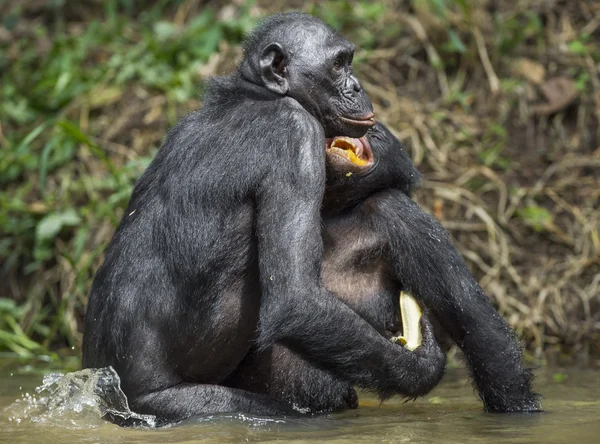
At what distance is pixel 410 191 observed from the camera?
17.5 ft

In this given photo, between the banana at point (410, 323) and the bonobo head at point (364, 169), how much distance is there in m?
0.56

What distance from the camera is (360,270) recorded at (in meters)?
5.06

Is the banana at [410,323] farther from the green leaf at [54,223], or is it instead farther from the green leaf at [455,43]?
the green leaf at [455,43]

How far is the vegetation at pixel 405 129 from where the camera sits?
732 cm

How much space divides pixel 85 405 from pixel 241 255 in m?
1.10

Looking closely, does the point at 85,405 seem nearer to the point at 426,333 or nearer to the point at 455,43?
the point at 426,333

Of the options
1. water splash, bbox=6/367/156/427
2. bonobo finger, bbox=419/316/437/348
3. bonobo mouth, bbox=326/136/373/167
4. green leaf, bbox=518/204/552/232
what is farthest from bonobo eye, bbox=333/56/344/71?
green leaf, bbox=518/204/552/232

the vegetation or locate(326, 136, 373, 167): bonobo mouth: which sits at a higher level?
the vegetation

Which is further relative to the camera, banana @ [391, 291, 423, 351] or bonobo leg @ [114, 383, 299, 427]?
banana @ [391, 291, 423, 351]

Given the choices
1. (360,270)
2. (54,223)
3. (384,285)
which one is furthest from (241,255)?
(54,223)

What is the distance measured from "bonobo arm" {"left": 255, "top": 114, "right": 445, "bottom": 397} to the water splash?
2.70ft

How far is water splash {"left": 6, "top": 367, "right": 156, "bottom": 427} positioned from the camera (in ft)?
15.4

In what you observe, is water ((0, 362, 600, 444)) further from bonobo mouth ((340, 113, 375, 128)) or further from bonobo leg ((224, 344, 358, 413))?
→ bonobo mouth ((340, 113, 375, 128))

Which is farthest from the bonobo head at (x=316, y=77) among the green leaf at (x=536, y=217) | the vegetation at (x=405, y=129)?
the green leaf at (x=536, y=217)
